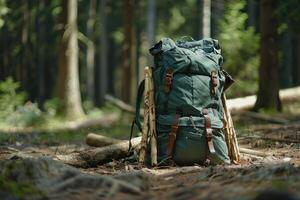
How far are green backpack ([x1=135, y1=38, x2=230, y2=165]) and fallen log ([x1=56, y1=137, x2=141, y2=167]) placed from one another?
64cm

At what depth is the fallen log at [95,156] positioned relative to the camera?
6125mm

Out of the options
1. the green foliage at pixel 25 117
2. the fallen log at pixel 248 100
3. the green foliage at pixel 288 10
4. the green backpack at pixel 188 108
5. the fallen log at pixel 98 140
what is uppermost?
→ the green foliage at pixel 288 10

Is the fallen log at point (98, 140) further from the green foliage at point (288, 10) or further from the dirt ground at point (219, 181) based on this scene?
the green foliage at point (288, 10)

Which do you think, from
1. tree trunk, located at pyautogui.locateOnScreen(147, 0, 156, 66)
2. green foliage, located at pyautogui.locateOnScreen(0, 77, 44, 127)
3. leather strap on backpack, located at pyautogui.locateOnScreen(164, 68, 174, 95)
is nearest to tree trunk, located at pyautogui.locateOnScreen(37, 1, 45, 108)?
tree trunk, located at pyautogui.locateOnScreen(147, 0, 156, 66)

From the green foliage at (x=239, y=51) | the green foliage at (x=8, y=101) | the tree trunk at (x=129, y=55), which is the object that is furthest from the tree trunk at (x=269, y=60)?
the tree trunk at (x=129, y=55)

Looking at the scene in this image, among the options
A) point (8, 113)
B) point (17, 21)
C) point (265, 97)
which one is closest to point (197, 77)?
point (265, 97)

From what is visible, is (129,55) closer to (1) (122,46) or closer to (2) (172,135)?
(1) (122,46)

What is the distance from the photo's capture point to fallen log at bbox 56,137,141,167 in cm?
612

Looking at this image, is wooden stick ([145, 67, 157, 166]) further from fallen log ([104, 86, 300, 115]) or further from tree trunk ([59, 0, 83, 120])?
tree trunk ([59, 0, 83, 120])

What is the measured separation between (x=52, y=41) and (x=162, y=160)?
118ft

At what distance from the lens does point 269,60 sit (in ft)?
46.6

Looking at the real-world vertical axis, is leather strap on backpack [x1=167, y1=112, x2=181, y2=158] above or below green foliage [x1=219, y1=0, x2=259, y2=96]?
below

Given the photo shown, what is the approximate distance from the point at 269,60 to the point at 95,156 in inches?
351

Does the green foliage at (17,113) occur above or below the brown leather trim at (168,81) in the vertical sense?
below
